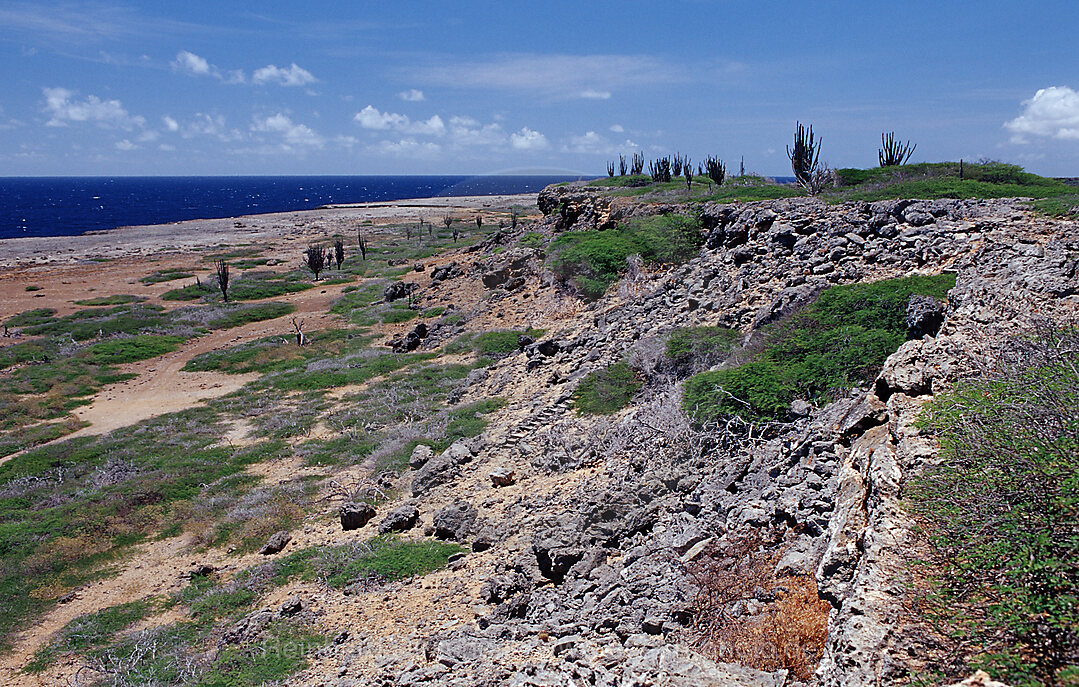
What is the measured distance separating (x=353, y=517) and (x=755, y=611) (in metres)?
6.90

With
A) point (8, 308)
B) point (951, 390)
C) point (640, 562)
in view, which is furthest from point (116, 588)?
point (8, 308)

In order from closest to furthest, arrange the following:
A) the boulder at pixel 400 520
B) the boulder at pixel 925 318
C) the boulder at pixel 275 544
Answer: the boulder at pixel 925 318 < the boulder at pixel 400 520 < the boulder at pixel 275 544

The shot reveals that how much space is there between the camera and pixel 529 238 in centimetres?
2812

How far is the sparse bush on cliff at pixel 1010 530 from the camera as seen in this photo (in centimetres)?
303

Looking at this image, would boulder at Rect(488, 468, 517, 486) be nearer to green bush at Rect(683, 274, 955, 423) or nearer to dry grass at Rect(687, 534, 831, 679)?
green bush at Rect(683, 274, 955, 423)

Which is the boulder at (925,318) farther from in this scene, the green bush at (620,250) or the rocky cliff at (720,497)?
the green bush at (620,250)

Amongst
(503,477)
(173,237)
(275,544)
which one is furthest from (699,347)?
(173,237)

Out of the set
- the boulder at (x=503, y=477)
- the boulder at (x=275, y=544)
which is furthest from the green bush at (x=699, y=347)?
the boulder at (x=275, y=544)

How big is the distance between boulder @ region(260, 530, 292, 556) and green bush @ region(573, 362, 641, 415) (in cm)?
509

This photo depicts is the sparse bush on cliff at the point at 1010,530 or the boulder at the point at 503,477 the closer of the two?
the sparse bush on cliff at the point at 1010,530

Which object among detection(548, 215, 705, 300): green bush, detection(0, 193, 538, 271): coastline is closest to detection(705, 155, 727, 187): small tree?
detection(548, 215, 705, 300): green bush

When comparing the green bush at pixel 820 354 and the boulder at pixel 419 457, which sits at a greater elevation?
the green bush at pixel 820 354

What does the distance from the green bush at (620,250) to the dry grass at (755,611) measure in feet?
42.2

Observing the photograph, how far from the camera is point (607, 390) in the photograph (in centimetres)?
1134
